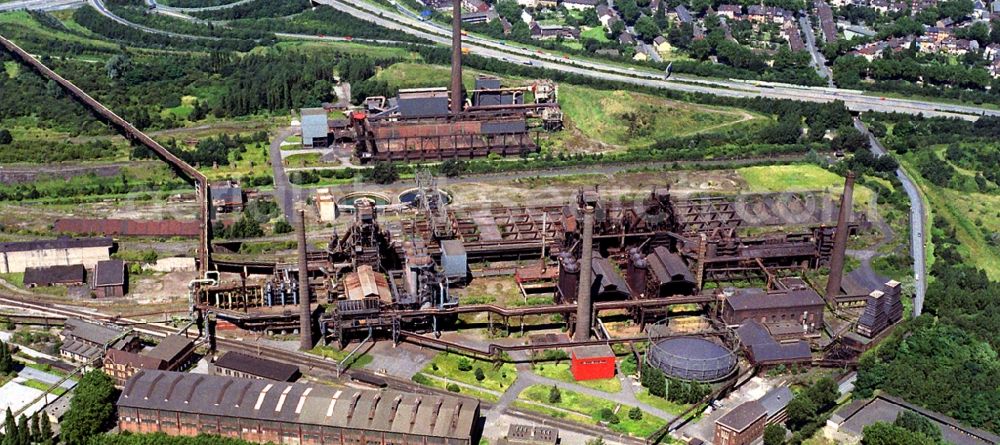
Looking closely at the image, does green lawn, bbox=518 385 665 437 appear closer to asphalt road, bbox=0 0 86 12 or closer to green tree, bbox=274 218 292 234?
green tree, bbox=274 218 292 234

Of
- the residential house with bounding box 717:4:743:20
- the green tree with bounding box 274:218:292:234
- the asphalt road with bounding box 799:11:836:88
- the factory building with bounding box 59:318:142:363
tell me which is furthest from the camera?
the residential house with bounding box 717:4:743:20

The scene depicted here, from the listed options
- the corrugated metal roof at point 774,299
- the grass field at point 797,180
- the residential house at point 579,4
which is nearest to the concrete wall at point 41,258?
the corrugated metal roof at point 774,299

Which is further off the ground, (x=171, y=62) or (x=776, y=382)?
(x=171, y=62)

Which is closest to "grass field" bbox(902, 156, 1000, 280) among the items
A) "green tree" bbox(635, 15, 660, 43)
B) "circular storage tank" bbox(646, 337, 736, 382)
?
"circular storage tank" bbox(646, 337, 736, 382)

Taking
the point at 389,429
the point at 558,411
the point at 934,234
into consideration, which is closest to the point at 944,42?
the point at 934,234

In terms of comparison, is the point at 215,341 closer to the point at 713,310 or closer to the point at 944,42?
the point at 713,310

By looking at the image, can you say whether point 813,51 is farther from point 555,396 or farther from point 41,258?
point 41,258
